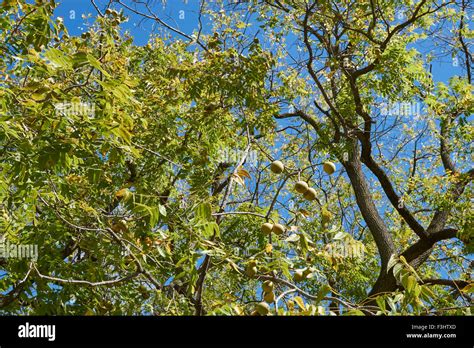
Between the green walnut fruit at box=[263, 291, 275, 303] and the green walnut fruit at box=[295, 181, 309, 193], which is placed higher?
the green walnut fruit at box=[295, 181, 309, 193]

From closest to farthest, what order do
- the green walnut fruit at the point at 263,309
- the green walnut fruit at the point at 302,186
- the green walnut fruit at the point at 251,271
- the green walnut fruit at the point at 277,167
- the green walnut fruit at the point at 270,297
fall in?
the green walnut fruit at the point at 263,309 < the green walnut fruit at the point at 270,297 < the green walnut fruit at the point at 251,271 < the green walnut fruit at the point at 302,186 < the green walnut fruit at the point at 277,167

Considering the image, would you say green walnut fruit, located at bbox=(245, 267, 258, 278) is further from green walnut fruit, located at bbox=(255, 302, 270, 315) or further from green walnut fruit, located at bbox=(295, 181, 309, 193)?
green walnut fruit, located at bbox=(295, 181, 309, 193)

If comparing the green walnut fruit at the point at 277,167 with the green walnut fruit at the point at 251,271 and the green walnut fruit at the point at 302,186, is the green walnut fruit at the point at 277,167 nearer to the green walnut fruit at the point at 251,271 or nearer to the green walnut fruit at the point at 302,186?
the green walnut fruit at the point at 302,186

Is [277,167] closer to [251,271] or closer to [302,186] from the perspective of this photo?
[302,186]

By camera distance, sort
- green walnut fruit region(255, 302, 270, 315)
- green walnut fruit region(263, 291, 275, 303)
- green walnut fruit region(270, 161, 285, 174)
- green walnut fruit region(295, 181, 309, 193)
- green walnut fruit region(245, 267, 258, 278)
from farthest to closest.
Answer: green walnut fruit region(270, 161, 285, 174) → green walnut fruit region(295, 181, 309, 193) → green walnut fruit region(245, 267, 258, 278) → green walnut fruit region(263, 291, 275, 303) → green walnut fruit region(255, 302, 270, 315)

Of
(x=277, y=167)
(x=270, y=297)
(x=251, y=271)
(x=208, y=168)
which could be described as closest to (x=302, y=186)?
(x=277, y=167)

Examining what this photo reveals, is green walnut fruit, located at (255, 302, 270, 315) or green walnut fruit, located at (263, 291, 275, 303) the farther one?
green walnut fruit, located at (263, 291, 275, 303)

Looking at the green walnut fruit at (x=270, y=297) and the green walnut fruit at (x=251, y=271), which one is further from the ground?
the green walnut fruit at (x=251, y=271)

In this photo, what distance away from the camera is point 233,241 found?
652 centimetres

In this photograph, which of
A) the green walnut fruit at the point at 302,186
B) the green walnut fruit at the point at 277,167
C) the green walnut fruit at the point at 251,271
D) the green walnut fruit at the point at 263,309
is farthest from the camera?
the green walnut fruit at the point at 277,167

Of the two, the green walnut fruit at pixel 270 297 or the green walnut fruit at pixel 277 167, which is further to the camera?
the green walnut fruit at pixel 277 167
